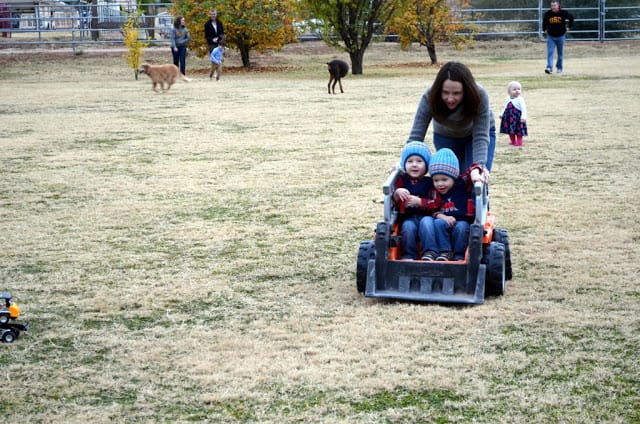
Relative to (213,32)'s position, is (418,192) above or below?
below

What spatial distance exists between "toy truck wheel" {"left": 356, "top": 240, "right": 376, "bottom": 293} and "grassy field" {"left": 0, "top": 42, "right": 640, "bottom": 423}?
103mm

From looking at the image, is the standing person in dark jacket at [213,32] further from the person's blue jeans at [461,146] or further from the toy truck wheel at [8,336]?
the toy truck wheel at [8,336]

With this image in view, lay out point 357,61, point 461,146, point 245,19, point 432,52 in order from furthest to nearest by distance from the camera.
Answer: point 432,52 → point 245,19 → point 357,61 → point 461,146

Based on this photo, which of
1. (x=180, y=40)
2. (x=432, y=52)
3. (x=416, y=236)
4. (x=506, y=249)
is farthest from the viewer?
(x=432, y=52)

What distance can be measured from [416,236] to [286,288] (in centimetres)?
82

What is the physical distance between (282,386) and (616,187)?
5.34 m

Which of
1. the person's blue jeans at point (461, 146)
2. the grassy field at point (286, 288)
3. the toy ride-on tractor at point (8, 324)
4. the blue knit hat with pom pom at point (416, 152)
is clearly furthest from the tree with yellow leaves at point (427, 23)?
the toy ride-on tractor at point (8, 324)

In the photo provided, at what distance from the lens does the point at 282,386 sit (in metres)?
4.18

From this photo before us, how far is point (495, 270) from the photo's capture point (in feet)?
17.2

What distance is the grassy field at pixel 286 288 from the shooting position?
13.3 feet

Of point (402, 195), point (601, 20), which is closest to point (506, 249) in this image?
point (402, 195)

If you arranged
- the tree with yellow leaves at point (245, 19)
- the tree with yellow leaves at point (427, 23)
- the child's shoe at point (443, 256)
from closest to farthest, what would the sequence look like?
the child's shoe at point (443, 256) → the tree with yellow leaves at point (245, 19) → the tree with yellow leaves at point (427, 23)

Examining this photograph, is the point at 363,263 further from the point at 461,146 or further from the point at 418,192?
the point at 461,146

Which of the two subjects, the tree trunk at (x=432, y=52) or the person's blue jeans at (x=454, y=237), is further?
the tree trunk at (x=432, y=52)
